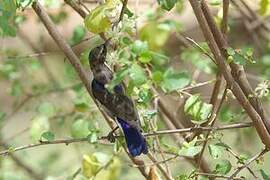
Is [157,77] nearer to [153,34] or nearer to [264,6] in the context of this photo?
[264,6]

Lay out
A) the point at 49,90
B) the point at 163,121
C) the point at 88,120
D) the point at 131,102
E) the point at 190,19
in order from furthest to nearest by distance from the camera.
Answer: the point at 190,19, the point at 49,90, the point at 163,121, the point at 88,120, the point at 131,102

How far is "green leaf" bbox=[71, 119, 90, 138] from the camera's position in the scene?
5.63ft

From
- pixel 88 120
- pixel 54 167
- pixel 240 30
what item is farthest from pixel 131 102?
pixel 240 30

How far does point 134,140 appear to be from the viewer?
1295mm

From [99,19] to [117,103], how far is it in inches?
5.9

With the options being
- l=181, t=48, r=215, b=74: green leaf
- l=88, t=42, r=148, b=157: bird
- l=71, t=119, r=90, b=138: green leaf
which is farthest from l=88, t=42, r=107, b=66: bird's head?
l=181, t=48, r=215, b=74: green leaf

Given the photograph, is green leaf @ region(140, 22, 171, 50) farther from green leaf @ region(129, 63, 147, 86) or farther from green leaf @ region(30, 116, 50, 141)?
green leaf @ region(129, 63, 147, 86)

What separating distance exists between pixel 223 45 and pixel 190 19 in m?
3.41

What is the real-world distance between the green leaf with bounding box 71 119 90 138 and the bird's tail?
Answer: 0.42 meters

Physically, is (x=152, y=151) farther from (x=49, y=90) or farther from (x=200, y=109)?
(x=49, y=90)

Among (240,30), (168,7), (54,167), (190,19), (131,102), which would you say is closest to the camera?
(168,7)

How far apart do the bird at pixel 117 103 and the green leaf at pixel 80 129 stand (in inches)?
16.1

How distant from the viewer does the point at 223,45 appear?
1.28 m

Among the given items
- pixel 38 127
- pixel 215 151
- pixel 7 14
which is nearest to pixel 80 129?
pixel 38 127
